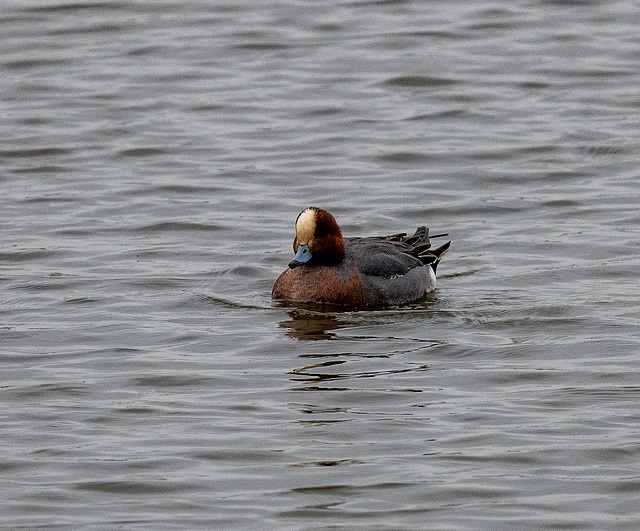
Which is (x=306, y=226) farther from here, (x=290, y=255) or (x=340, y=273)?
(x=290, y=255)

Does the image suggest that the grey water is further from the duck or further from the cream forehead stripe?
the cream forehead stripe

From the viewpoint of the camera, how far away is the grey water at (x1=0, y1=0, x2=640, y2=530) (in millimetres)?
6355

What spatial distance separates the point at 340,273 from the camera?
Result: 10.2 m

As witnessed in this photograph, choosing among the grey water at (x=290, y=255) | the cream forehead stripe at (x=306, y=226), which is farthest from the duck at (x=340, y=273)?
the grey water at (x=290, y=255)

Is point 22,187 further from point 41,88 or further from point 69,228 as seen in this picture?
point 41,88

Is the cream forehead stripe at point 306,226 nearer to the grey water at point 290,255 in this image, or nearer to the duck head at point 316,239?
the duck head at point 316,239

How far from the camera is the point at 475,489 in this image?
6203 millimetres

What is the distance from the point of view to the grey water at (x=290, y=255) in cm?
636

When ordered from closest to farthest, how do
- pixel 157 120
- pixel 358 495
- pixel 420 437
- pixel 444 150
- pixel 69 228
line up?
pixel 358 495, pixel 420 437, pixel 69 228, pixel 444 150, pixel 157 120

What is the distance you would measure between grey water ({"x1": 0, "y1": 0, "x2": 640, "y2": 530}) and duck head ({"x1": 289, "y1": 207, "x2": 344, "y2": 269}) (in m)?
0.43

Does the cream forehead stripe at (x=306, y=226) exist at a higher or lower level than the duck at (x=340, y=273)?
higher

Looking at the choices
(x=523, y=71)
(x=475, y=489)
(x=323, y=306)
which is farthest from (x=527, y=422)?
(x=523, y=71)

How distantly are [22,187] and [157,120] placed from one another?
2948mm

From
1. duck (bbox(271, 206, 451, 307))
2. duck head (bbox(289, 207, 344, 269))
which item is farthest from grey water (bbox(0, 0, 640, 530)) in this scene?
duck head (bbox(289, 207, 344, 269))
